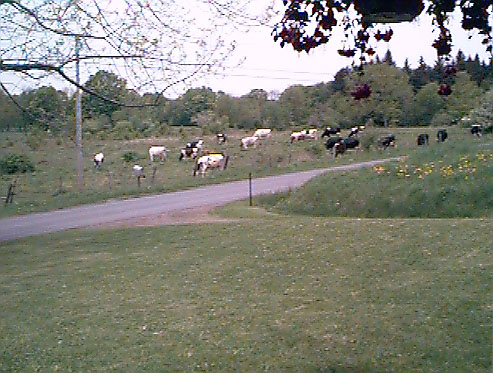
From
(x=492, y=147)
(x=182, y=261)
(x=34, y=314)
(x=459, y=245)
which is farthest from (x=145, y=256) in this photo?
(x=492, y=147)

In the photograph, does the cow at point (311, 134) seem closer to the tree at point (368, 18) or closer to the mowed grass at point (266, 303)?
the mowed grass at point (266, 303)

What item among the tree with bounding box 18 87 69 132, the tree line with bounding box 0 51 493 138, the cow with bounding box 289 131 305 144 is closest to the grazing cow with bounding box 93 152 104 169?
the tree line with bounding box 0 51 493 138

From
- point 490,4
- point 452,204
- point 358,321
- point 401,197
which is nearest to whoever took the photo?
point 490,4

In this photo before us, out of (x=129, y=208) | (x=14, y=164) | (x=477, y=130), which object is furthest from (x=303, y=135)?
(x=129, y=208)

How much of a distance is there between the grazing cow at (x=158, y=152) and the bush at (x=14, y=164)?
8.75 metres

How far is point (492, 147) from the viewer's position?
23719 mm

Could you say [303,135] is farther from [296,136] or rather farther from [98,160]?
[98,160]

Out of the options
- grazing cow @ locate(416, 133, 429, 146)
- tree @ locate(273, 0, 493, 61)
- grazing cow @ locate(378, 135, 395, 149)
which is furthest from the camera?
grazing cow @ locate(378, 135, 395, 149)

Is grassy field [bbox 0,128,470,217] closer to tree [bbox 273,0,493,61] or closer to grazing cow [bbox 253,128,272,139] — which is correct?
grazing cow [bbox 253,128,272,139]

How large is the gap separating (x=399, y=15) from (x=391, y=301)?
5301 mm

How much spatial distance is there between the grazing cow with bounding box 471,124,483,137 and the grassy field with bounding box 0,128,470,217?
16.4 inches

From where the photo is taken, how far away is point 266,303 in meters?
9.80

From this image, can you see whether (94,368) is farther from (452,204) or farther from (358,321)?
(452,204)

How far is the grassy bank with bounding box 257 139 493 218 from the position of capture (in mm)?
19047
